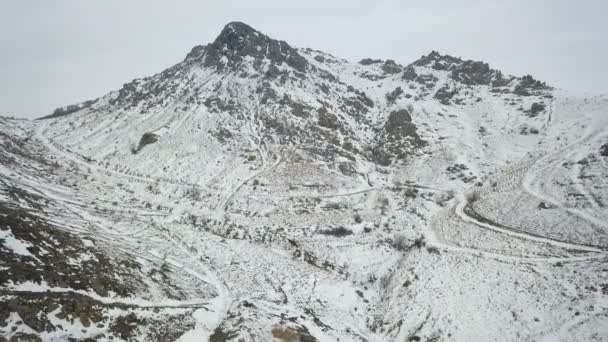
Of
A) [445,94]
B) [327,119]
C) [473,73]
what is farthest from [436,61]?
[327,119]

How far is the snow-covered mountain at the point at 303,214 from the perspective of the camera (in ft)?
61.1

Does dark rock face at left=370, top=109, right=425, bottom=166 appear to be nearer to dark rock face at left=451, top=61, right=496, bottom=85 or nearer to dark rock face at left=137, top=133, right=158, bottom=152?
dark rock face at left=451, top=61, right=496, bottom=85

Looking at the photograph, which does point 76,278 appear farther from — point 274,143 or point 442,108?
point 442,108

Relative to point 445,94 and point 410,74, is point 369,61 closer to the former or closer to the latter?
point 410,74

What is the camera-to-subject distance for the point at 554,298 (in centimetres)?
2077

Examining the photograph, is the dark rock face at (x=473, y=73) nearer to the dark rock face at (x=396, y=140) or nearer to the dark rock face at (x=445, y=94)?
the dark rock face at (x=445, y=94)

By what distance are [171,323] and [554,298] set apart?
21184 mm

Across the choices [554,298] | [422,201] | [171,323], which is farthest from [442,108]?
[171,323]

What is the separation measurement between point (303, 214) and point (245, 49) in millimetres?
53098

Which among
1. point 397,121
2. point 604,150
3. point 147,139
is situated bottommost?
point 147,139

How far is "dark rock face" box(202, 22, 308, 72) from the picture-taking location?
77.0 meters

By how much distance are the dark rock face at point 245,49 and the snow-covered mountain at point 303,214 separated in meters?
3.28

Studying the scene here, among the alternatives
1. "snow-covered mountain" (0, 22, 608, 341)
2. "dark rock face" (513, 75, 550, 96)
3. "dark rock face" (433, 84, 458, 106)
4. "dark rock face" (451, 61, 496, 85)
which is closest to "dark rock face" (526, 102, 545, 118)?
"snow-covered mountain" (0, 22, 608, 341)

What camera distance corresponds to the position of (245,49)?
78188 mm
